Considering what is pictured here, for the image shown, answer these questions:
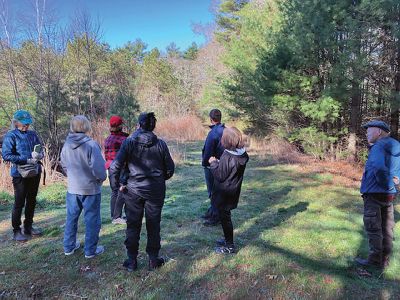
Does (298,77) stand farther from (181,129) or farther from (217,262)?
(181,129)

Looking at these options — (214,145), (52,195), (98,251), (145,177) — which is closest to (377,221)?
(214,145)

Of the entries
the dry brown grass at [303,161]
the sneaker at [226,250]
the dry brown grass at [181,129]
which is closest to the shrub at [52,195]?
the sneaker at [226,250]

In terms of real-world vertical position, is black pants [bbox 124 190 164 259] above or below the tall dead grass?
below

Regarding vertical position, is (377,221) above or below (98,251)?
above

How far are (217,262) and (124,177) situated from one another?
1490 mm

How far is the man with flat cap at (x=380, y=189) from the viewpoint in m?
3.99

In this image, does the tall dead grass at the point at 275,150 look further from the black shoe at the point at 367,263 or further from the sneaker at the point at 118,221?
the sneaker at the point at 118,221

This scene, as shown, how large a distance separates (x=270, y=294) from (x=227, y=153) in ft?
5.32

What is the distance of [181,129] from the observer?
19.3 metres

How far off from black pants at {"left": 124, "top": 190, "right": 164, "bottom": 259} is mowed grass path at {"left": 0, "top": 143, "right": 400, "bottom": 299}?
1.06 ft

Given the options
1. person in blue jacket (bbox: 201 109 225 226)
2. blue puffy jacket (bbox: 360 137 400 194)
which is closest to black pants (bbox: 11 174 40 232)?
person in blue jacket (bbox: 201 109 225 226)

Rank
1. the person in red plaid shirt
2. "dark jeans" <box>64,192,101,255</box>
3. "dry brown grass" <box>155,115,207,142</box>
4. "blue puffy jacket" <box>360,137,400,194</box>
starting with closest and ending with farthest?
1. "blue puffy jacket" <box>360,137,400,194</box>
2. "dark jeans" <box>64,192,101,255</box>
3. the person in red plaid shirt
4. "dry brown grass" <box>155,115,207,142</box>

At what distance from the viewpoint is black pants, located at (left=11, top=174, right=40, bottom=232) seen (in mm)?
4648

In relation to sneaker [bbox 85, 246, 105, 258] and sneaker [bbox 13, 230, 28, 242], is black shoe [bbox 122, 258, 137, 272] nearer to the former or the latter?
sneaker [bbox 85, 246, 105, 258]
